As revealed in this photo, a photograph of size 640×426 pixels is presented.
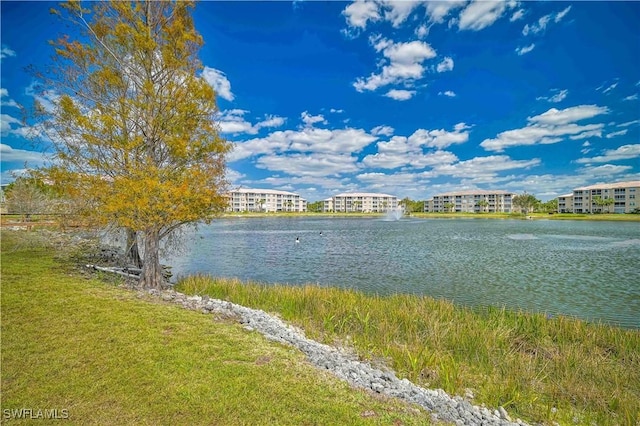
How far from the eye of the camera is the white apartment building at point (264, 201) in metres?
168

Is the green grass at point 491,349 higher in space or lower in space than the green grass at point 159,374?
lower

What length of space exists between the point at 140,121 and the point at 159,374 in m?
10.2

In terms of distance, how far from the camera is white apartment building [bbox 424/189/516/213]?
165 metres

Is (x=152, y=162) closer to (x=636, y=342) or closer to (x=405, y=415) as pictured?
(x=405, y=415)

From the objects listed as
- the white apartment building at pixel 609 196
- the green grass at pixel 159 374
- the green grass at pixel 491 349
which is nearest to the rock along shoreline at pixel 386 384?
the green grass at pixel 159 374

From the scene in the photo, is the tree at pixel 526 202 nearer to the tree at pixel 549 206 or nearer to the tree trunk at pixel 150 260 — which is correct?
the tree at pixel 549 206

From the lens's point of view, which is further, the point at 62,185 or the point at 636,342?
the point at 62,185

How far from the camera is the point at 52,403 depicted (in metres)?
4.48

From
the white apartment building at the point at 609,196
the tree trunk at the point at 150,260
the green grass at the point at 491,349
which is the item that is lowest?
the green grass at the point at 491,349

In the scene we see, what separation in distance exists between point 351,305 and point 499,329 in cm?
468

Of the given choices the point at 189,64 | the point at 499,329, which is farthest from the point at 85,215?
the point at 499,329

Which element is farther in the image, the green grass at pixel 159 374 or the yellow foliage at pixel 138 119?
the yellow foliage at pixel 138 119

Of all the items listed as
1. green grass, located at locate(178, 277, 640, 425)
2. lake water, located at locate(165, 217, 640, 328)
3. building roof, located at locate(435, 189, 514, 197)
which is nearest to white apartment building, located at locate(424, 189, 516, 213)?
building roof, located at locate(435, 189, 514, 197)

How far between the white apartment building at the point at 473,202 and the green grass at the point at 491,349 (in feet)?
554
